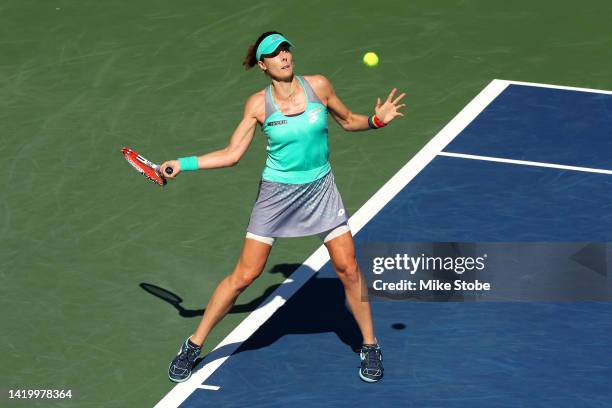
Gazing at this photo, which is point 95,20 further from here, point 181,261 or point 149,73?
point 181,261

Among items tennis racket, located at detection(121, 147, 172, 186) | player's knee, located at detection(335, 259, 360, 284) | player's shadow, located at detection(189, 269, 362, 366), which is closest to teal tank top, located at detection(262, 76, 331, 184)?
player's knee, located at detection(335, 259, 360, 284)

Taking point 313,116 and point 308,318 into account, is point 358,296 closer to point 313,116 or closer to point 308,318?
point 308,318

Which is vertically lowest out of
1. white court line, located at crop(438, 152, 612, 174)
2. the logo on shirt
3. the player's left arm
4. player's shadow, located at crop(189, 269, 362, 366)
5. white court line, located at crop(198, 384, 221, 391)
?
white court line, located at crop(198, 384, 221, 391)

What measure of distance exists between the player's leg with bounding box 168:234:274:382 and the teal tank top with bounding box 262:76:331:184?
0.60 m

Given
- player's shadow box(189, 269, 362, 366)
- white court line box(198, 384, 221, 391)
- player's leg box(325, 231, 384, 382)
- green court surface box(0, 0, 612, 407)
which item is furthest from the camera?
green court surface box(0, 0, 612, 407)

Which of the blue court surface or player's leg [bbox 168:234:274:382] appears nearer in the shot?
player's leg [bbox 168:234:274:382]

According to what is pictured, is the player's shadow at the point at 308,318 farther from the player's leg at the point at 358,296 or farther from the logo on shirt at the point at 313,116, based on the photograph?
the logo on shirt at the point at 313,116

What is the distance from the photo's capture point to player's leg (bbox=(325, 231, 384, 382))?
13.0 metres

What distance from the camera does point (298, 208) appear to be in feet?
42.6

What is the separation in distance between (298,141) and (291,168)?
10.2 inches

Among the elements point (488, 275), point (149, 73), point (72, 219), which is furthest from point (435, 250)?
point (149, 73)

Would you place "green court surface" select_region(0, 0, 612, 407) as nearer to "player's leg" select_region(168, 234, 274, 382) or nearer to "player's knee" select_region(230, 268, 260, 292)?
"player's leg" select_region(168, 234, 274, 382)

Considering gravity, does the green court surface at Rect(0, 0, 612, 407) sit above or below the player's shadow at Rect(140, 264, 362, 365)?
above

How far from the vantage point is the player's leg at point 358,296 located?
13000 mm
